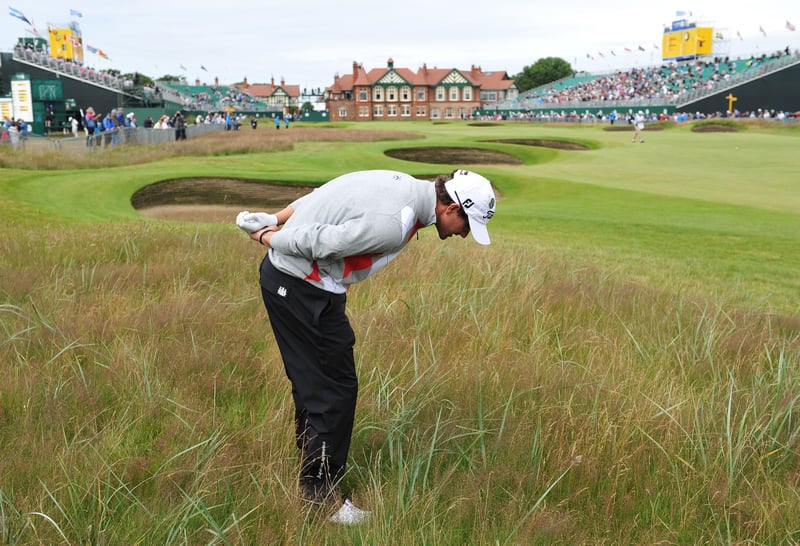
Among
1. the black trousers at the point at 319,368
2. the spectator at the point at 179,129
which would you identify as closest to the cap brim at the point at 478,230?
the black trousers at the point at 319,368

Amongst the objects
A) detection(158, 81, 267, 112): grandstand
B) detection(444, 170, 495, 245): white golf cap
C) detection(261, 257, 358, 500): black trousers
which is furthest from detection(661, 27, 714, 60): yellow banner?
detection(261, 257, 358, 500): black trousers

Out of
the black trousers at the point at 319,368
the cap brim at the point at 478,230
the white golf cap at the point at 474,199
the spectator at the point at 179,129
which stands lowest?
the black trousers at the point at 319,368

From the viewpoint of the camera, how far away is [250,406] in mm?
4320

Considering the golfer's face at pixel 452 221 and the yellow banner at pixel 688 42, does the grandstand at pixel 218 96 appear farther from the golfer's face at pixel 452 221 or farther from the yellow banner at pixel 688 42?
the golfer's face at pixel 452 221

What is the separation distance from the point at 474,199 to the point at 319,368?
3.60ft

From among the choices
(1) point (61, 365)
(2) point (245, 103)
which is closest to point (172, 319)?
(1) point (61, 365)

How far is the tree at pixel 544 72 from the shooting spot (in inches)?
5517

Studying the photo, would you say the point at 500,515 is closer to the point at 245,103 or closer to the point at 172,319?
the point at 172,319

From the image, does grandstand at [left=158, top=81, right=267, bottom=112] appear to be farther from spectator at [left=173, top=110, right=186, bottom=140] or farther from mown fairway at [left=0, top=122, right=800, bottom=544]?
mown fairway at [left=0, top=122, right=800, bottom=544]

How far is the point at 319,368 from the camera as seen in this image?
136 inches

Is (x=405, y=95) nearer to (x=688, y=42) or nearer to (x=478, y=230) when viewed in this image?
(x=688, y=42)

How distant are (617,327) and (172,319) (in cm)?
360

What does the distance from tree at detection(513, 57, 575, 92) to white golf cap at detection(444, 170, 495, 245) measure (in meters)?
144

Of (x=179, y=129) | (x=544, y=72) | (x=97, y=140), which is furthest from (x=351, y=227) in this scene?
(x=544, y=72)
